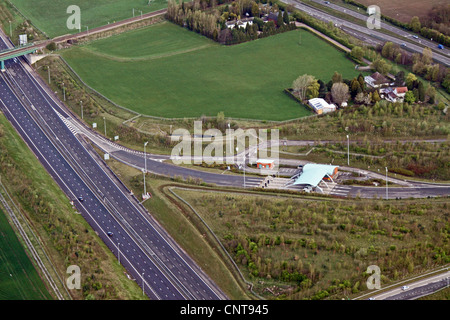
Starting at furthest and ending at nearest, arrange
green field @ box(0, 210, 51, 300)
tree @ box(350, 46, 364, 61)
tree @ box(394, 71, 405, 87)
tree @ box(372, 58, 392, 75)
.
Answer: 1. tree @ box(350, 46, 364, 61)
2. tree @ box(372, 58, 392, 75)
3. tree @ box(394, 71, 405, 87)
4. green field @ box(0, 210, 51, 300)

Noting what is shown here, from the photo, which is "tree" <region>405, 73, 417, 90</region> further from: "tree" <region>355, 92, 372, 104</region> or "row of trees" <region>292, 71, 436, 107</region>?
"tree" <region>355, 92, 372, 104</region>

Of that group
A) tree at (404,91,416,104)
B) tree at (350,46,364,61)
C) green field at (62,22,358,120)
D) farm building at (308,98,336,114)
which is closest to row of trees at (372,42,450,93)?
tree at (350,46,364,61)

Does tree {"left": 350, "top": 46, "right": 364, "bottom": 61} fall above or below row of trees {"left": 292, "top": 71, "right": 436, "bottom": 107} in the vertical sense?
above

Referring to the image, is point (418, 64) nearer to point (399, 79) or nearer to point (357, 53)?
point (399, 79)

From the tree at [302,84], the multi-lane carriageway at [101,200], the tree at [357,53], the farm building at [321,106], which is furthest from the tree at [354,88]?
the multi-lane carriageway at [101,200]

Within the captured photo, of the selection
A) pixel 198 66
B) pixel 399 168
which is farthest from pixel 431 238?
pixel 198 66

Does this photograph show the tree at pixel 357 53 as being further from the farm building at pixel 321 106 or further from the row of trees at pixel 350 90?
the farm building at pixel 321 106

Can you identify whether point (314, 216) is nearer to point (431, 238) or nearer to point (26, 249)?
point (431, 238)
